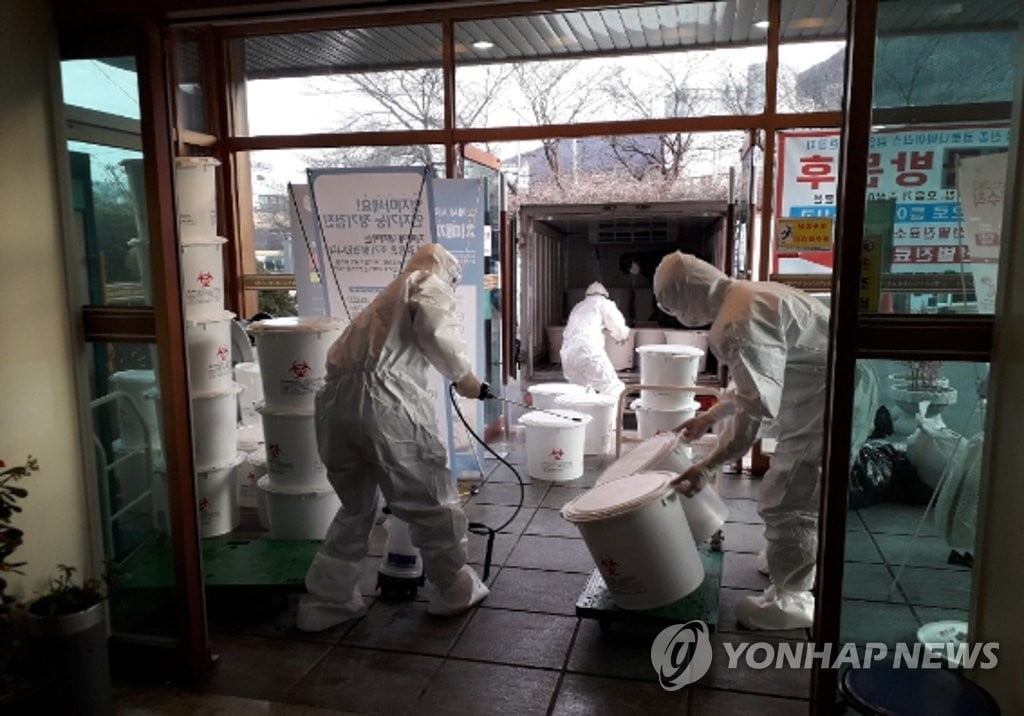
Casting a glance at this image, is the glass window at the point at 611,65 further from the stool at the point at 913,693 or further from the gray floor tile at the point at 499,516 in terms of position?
the stool at the point at 913,693

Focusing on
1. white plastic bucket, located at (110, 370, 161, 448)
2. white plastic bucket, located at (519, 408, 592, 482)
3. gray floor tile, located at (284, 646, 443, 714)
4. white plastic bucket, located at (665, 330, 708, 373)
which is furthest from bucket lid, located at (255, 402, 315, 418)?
white plastic bucket, located at (665, 330, 708, 373)

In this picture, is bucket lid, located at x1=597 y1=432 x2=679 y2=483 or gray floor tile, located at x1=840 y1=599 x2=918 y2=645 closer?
gray floor tile, located at x1=840 y1=599 x2=918 y2=645

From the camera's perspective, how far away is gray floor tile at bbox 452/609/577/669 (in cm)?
286

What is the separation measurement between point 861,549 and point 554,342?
596 centimetres

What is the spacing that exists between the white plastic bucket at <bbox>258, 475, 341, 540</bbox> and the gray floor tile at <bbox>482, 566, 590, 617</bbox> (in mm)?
1038

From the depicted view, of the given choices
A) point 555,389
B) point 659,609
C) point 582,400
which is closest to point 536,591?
point 659,609

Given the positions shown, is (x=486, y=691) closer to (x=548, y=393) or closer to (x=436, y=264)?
(x=436, y=264)

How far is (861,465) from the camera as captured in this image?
2.16 meters

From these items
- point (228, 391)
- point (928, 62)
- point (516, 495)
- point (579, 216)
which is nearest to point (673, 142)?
point (579, 216)

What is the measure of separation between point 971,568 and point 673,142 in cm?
778

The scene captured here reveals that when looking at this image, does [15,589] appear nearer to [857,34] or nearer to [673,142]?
[857,34]

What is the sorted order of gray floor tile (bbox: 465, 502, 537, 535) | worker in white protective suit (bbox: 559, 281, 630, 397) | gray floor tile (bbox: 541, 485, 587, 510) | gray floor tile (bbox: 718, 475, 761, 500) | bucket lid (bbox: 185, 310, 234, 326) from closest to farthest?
bucket lid (bbox: 185, 310, 234, 326) → gray floor tile (bbox: 465, 502, 537, 535) → gray floor tile (bbox: 541, 485, 587, 510) → gray floor tile (bbox: 718, 475, 761, 500) → worker in white protective suit (bbox: 559, 281, 630, 397)

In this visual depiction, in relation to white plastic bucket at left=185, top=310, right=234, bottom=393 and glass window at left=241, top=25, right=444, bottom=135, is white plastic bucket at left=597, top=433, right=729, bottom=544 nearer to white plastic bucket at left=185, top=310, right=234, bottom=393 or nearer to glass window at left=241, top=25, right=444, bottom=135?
white plastic bucket at left=185, top=310, right=234, bottom=393

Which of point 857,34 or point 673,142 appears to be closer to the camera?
point 857,34
